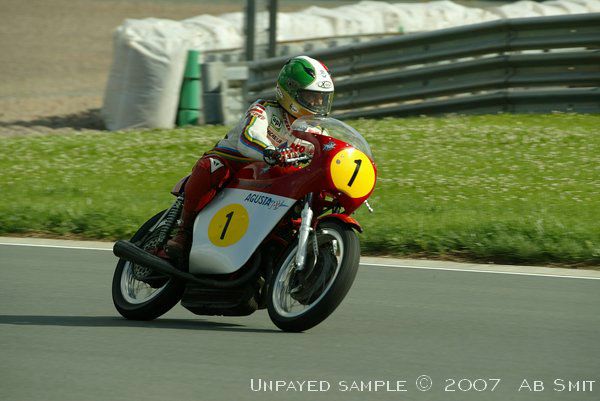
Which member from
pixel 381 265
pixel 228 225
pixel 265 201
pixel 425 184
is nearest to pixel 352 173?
pixel 265 201

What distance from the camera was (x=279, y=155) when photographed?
6496 mm

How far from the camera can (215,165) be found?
6992mm

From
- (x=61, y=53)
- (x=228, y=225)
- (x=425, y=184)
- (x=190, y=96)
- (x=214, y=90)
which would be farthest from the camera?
(x=61, y=53)

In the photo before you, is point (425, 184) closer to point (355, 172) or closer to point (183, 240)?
point (183, 240)

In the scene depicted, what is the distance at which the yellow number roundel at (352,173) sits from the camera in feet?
20.9

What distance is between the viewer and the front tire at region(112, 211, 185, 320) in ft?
23.5

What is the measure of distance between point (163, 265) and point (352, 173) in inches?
54.0

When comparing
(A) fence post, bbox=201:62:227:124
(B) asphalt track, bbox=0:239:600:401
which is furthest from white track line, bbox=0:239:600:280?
(A) fence post, bbox=201:62:227:124

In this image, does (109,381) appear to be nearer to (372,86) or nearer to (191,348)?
(191,348)

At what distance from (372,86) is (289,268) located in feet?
30.5

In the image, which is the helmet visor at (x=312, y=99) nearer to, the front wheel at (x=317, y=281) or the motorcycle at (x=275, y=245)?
the motorcycle at (x=275, y=245)

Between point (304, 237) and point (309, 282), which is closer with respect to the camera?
point (304, 237)

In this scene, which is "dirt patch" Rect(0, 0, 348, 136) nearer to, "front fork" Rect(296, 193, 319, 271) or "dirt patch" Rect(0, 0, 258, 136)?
"dirt patch" Rect(0, 0, 258, 136)

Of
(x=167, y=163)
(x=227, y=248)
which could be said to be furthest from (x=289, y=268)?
(x=167, y=163)
